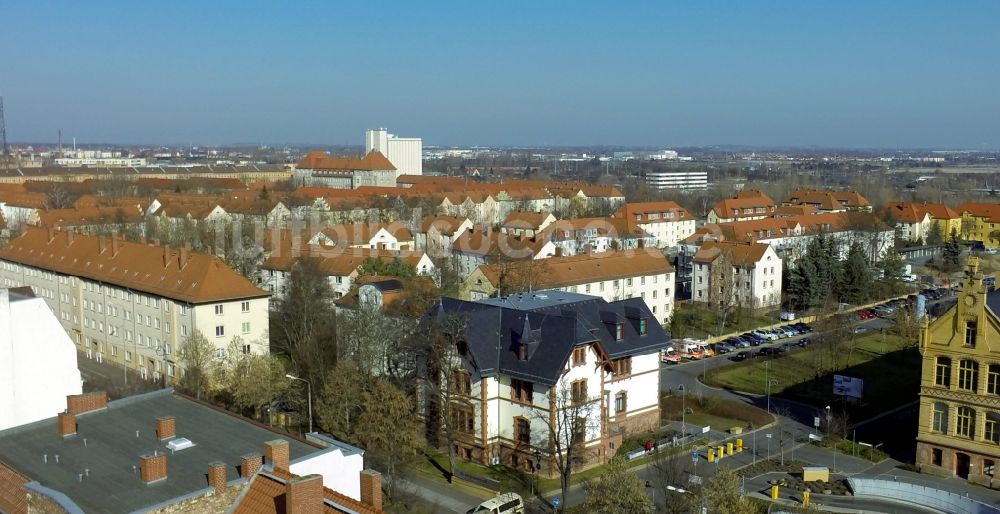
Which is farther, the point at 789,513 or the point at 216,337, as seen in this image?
the point at 216,337

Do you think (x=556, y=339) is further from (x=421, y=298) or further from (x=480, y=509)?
(x=421, y=298)

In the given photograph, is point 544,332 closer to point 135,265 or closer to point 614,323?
point 614,323

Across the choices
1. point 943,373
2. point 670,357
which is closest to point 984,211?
point 670,357

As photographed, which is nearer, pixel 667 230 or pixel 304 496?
pixel 304 496

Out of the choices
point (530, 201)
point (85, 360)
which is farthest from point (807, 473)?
point (530, 201)

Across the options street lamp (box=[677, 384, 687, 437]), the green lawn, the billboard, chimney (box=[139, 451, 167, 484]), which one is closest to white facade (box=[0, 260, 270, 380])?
street lamp (box=[677, 384, 687, 437])

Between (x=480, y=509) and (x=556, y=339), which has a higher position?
(x=556, y=339)
